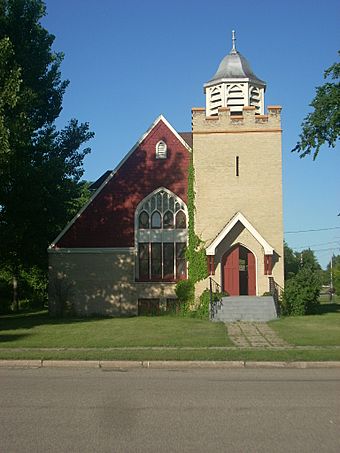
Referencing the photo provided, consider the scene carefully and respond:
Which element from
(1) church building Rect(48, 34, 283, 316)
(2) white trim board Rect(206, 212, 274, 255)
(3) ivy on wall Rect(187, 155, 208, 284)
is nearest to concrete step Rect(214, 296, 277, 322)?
(1) church building Rect(48, 34, 283, 316)

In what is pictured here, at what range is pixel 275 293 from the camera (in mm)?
26859

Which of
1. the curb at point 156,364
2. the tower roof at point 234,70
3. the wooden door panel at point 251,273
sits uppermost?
the tower roof at point 234,70

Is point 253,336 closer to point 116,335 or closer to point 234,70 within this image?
point 116,335

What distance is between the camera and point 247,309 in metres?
25.4

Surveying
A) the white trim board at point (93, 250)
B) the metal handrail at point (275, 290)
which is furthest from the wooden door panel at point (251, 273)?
the white trim board at point (93, 250)

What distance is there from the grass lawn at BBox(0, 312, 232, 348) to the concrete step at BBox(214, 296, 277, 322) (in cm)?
143

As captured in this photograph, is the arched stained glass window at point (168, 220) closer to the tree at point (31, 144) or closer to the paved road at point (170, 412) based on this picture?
the tree at point (31, 144)

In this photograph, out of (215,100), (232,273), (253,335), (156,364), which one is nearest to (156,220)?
(232,273)

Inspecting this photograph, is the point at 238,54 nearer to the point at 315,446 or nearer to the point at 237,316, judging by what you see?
the point at 237,316

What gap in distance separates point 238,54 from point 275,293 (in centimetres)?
1579

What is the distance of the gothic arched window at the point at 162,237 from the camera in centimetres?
3038

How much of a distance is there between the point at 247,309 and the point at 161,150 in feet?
34.2

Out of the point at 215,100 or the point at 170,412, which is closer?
the point at 170,412

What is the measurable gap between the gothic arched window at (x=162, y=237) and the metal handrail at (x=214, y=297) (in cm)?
260
